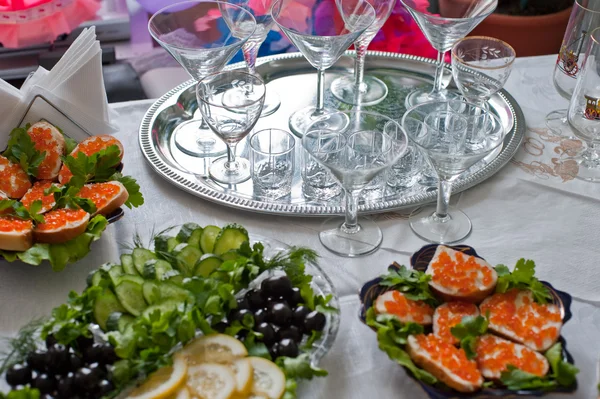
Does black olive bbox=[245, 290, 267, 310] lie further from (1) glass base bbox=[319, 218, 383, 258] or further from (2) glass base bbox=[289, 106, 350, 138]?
(2) glass base bbox=[289, 106, 350, 138]

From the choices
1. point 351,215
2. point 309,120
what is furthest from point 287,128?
point 351,215

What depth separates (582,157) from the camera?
1193mm

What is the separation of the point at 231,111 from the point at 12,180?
1.09ft

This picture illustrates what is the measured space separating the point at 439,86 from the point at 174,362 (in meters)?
0.83

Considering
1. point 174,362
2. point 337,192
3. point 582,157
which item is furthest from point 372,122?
point 174,362

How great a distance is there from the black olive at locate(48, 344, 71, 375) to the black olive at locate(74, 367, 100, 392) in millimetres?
26

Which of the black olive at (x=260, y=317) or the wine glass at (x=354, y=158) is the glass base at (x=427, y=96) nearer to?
the wine glass at (x=354, y=158)

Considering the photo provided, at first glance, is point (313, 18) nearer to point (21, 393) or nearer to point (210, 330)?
point (210, 330)

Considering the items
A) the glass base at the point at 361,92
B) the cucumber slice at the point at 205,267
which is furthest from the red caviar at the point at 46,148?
the glass base at the point at 361,92

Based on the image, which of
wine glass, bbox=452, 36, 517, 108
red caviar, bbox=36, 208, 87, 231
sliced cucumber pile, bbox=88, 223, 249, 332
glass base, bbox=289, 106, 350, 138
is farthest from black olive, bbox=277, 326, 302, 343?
wine glass, bbox=452, 36, 517, 108

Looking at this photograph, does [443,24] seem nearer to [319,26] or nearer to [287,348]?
[319,26]

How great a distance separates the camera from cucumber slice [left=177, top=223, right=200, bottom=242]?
0.92 m

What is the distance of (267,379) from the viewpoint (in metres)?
0.74

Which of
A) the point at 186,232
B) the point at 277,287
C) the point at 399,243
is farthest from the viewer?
the point at 399,243
